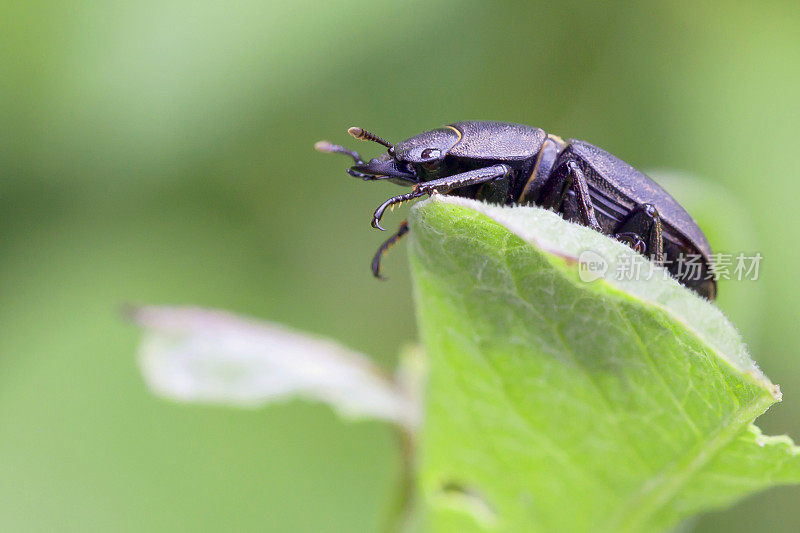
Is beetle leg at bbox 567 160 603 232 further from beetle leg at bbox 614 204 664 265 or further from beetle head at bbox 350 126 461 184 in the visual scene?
beetle head at bbox 350 126 461 184

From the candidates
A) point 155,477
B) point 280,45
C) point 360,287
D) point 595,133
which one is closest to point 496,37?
point 595,133

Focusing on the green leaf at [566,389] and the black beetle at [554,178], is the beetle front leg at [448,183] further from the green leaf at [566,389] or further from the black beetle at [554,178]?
the green leaf at [566,389]

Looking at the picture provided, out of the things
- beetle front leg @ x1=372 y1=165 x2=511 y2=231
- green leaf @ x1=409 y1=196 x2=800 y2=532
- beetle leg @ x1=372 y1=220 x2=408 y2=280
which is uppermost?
beetle front leg @ x1=372 y1=165 x2=511 y2=231

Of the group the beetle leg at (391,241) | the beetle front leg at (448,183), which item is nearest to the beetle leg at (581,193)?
the beetle front leg at (448,183)

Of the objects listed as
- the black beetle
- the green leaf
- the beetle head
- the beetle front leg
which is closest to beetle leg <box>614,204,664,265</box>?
the black beetle

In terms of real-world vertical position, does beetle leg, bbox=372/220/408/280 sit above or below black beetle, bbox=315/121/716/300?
below

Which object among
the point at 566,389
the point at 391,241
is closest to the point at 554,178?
the point at 391,241

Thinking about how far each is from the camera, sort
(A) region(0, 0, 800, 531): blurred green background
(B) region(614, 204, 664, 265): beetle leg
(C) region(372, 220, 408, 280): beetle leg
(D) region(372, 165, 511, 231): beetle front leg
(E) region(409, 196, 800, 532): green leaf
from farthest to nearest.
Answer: (A) region(0, 0, 800, 531): blurred green background, (C) region(372, 220, 408, 280): beetle leg, (B) region(614, 204, 664, 265): beetle leg, (D) region(372, 165, 511, 231): beetle front leg, (E) region(409, 196, 800, 532): green leaf
